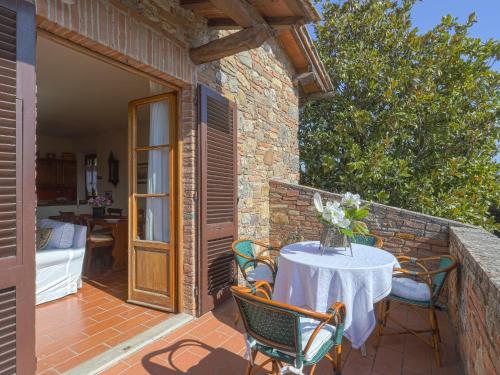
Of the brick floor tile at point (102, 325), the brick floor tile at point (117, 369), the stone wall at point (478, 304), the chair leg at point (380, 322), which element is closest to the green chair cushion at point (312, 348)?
the stone wall at point (478, 304)

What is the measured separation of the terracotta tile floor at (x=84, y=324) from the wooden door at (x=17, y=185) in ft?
2.47

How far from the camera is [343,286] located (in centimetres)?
212

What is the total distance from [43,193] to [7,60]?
729cm

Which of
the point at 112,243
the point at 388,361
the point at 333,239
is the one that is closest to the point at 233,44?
the point at 333,239

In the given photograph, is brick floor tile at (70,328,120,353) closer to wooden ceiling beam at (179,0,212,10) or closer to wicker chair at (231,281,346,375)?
wicker chair at (231,281,346,375)

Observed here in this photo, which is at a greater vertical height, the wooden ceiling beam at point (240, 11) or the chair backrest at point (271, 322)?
the wooden ceiling beam at point (240, 11)

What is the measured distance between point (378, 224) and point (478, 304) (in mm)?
2082

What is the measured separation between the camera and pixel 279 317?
1598 mm

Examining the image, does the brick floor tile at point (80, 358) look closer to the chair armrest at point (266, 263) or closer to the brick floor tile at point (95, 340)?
the brick floor tile at point (95, 340)

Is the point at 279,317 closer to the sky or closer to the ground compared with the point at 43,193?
closer to the ground

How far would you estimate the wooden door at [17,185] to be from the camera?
5.13 ft

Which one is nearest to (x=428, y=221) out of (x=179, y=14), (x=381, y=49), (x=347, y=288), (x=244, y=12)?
(x=347, y=288)

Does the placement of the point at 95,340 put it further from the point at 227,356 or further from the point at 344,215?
the point at 344,215

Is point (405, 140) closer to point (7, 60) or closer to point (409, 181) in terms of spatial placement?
point (409, 181)
